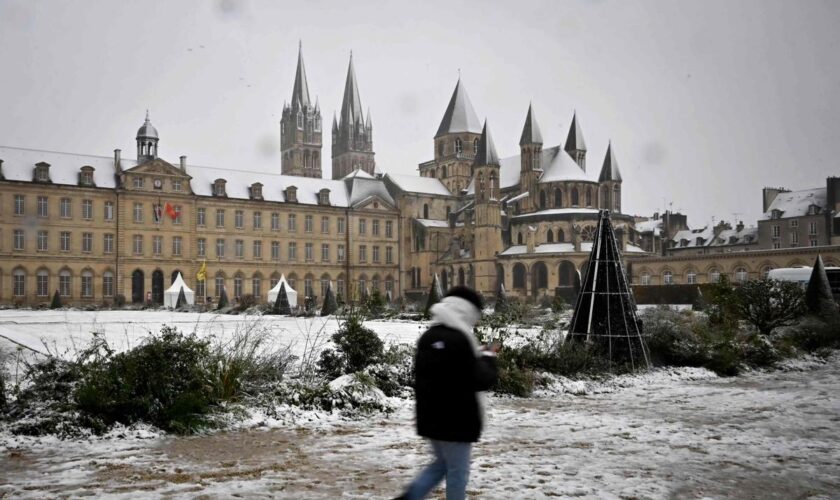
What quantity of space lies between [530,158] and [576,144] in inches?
319

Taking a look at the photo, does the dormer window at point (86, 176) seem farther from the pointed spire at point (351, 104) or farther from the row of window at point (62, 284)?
the pointed spire at point (351, 104)

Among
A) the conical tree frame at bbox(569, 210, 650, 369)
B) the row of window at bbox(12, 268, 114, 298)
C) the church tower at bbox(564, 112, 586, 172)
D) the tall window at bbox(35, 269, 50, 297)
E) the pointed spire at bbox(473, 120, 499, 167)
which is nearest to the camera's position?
the conical tree frame at bbox(569, 210, 650, 369)

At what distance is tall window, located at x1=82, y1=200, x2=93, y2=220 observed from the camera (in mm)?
52344

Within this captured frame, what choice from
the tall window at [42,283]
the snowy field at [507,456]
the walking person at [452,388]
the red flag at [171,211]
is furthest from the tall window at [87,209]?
the walking person at [452,388]

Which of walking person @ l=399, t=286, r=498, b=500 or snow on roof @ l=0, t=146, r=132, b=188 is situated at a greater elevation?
snow on roof @ l=0, t=146, r=132, b=188

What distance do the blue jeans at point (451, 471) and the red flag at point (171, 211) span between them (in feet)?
177

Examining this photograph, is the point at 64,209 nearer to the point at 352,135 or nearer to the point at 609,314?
the point at 352,135

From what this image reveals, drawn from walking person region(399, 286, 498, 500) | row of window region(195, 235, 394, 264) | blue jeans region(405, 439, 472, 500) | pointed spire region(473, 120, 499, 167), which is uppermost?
pointed spire region(473, 120, 499, 167)

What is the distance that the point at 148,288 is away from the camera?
54.0 meters

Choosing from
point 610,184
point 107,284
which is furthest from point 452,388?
point 610,184

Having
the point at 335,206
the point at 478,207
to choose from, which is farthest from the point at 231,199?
the point at 478,207

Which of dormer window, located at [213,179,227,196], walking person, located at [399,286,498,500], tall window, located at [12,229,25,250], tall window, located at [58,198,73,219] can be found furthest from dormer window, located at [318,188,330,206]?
walking person, located at [399,286,498,500]

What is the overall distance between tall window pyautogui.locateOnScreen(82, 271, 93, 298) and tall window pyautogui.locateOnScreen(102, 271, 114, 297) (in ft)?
2.82

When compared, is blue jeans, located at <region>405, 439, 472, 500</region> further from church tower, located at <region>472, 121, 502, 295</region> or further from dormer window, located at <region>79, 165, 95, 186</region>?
church tower, located at <region>472, 121, 502, 295</region>
